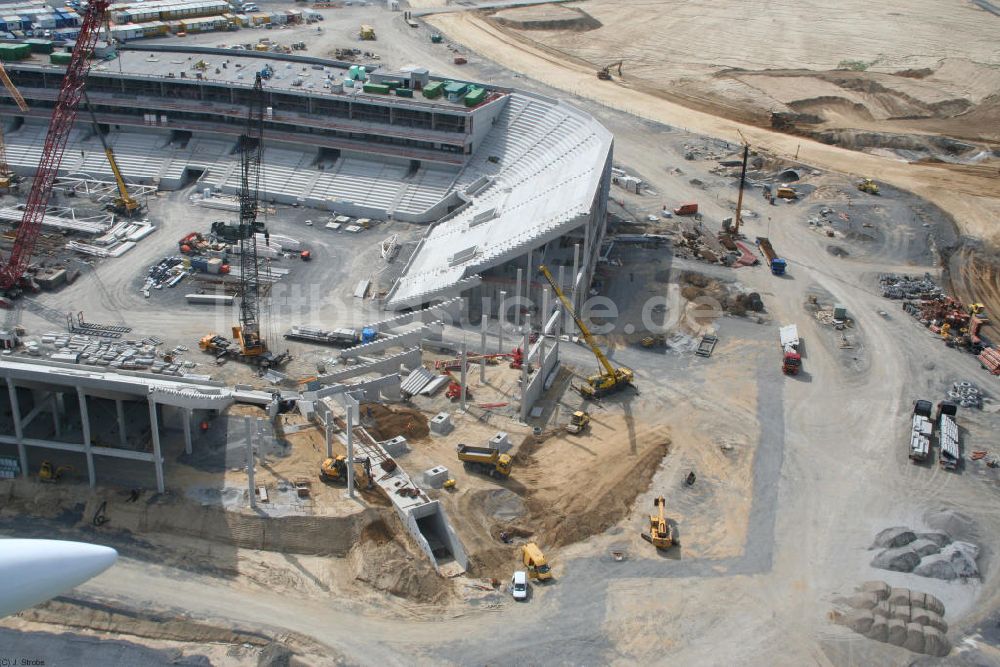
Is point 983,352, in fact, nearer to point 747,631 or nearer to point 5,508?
point 747,631

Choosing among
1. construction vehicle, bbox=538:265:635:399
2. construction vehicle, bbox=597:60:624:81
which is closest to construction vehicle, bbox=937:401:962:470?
construction vehicle, bbox=538:265:635:399

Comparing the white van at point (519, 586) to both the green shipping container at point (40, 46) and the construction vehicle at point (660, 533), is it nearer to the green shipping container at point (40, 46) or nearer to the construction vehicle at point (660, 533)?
the construction vehicle at point (660, 533)

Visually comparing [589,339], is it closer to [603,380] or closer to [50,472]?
[603,380]

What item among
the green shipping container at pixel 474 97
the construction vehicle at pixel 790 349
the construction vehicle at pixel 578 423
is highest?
the green shipping container at pixel 474 97

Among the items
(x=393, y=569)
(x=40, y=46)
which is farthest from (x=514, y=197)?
(x=40, y=46)

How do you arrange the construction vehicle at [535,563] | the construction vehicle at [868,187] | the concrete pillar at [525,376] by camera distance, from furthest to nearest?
the construction vehicle at [868,187] < the concrete pillar at [525,376] < the construction vehicle at [535,563]

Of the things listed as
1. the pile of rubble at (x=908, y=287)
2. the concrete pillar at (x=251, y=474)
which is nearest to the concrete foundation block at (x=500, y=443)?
the concrete pillar at (x=251, y=474)

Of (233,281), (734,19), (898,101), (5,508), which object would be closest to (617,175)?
(233,281)
